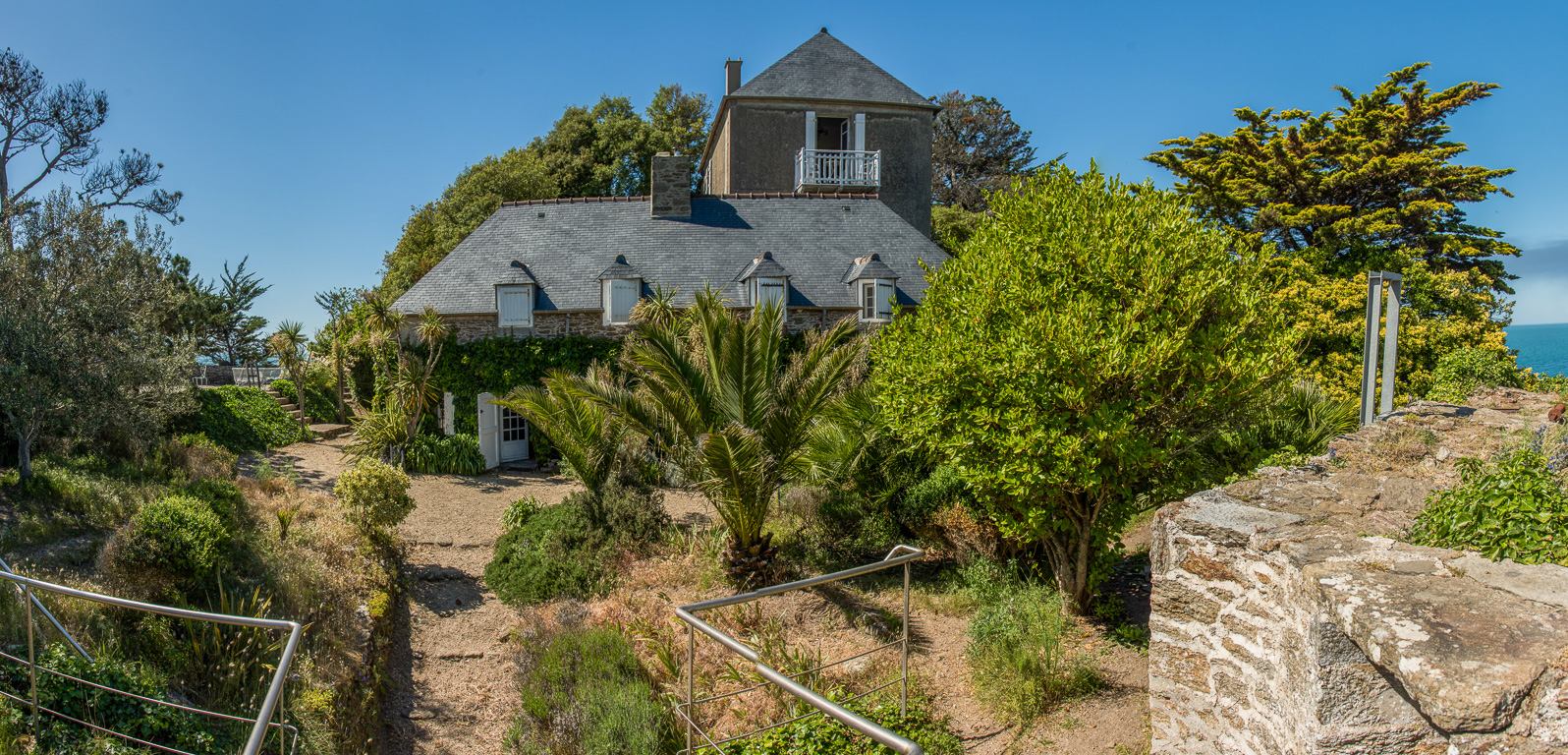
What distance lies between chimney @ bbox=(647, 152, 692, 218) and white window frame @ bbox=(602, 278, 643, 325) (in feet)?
10.1

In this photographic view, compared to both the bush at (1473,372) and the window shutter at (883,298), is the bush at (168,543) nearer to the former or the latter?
the window shutter at (883,298)

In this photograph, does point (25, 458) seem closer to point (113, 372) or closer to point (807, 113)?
point (113, 372)

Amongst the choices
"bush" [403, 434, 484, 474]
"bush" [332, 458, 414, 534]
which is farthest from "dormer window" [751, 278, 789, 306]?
"bush" [332, 458, 414, 534]

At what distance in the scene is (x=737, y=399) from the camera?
9.98m

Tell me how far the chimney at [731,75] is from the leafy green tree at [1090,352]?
713 inches

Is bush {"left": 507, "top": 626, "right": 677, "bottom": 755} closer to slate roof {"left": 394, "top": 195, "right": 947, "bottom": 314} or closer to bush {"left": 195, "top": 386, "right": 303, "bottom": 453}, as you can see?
slate roof {"left": 394, "top": 195, "right": 947, "bottom": 314}

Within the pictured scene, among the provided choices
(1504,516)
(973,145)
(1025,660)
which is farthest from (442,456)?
(973,145)

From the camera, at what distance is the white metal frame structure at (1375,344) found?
28.0ft

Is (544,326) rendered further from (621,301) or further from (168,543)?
(168,543)

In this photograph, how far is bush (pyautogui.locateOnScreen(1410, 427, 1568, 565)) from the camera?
349 cm

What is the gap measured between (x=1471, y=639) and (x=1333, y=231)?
17149 millimetres

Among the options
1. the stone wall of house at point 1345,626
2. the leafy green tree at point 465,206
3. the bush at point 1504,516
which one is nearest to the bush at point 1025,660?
the stone wall of house at point 1345,626

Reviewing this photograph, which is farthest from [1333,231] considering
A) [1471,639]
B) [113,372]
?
[113,372]

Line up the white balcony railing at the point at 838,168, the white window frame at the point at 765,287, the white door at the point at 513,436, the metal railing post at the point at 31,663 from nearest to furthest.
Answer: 1. the metal railing post at the point at 31,663
2. the white window frame at the point at 765,287
3. the white door at the point at 513,436
4. the white balcony railing at the point at 838,168
